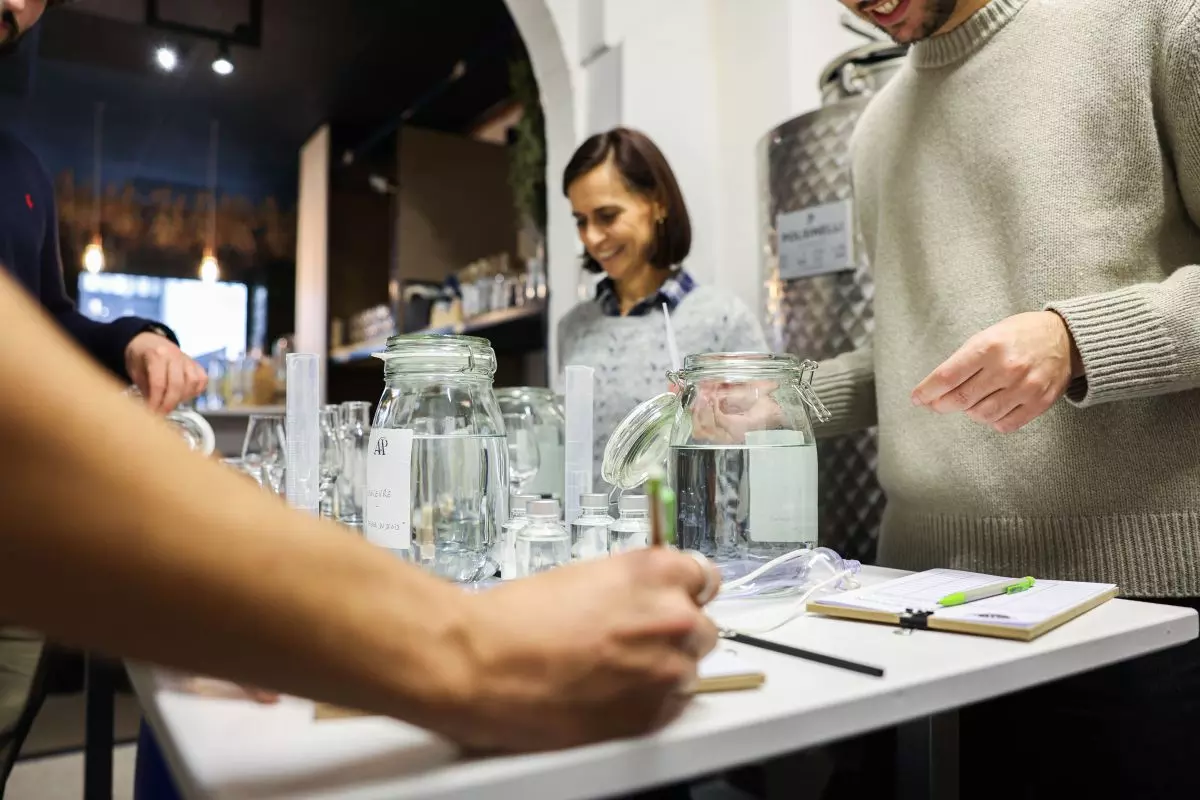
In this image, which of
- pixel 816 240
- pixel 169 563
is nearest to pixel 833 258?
pixel 816 240

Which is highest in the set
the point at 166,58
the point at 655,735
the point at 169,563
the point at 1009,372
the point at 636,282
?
the point at 166,58

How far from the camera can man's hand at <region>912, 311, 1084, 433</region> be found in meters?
0.81

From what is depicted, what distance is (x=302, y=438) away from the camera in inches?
38.6

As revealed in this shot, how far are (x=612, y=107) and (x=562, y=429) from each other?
4.34ft

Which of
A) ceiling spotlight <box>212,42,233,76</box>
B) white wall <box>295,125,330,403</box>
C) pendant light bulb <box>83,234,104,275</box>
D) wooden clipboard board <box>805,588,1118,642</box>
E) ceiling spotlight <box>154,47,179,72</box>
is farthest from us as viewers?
pendant light bulb <box>83,234,104,275</box>

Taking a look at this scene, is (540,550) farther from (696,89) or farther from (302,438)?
(696,89)

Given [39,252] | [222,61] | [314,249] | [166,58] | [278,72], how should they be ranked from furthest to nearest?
[314,249]
[278,72]
[166,58]
[222,61]
[39,252]

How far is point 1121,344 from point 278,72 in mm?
4601

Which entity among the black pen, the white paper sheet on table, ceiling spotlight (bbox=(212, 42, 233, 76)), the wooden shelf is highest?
ceiling spotlight (bbox=(212, 42, 233, 76))

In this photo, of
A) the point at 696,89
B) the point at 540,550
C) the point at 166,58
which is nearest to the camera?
the point at 540,550

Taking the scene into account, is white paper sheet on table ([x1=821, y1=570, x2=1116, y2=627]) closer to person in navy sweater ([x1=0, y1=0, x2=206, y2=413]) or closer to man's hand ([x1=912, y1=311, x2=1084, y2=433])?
man's hand ([x1=912, y1=311, x2=1084, y2=433])

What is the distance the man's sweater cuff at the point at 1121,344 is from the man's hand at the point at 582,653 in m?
0.55

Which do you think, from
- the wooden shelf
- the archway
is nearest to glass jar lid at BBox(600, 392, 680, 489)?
the archway

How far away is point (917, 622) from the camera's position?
0.70m
